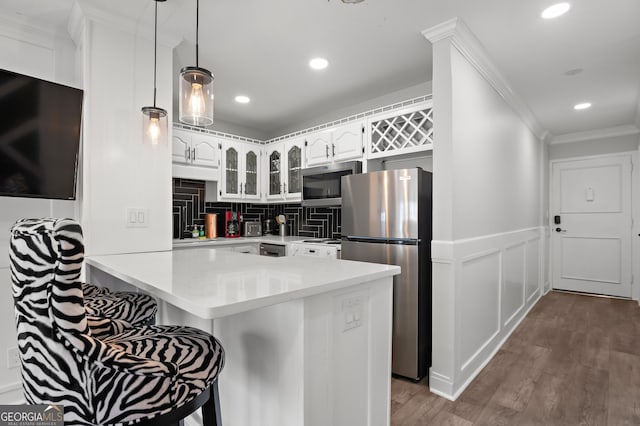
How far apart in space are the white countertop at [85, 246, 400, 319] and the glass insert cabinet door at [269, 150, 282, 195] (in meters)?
2.43

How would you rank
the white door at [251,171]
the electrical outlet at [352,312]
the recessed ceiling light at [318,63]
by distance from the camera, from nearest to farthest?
1. the electrical outlet at [352,312]
2. the recessed ceiling light at [318,63]
3. the white door at [251,171]

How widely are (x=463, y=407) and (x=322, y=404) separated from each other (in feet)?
4.44

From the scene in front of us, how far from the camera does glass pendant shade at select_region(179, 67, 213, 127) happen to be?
144 cm

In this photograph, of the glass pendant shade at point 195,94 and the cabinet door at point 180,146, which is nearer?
the glass pendant shade at point 195,94

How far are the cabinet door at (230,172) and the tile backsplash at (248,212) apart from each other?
33 centimetres

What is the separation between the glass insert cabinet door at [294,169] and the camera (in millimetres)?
3836

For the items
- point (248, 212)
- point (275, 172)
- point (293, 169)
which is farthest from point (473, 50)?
point (248, 212)

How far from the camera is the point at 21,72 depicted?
2.08 m

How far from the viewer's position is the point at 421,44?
2.32 metres

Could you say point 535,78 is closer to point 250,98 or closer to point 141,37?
point 250,98

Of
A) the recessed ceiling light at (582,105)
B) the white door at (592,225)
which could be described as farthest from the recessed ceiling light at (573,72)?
the white door at (592,225)

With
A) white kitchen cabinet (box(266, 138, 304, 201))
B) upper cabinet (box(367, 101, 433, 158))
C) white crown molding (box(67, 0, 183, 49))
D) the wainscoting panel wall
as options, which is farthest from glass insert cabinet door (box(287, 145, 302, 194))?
the wainscoting panel wall

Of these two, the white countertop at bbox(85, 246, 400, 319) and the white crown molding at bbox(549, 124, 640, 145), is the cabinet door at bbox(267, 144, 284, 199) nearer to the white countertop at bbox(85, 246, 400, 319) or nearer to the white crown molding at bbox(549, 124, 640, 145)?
the white countertop at bbox(85, 246, 400, 319)

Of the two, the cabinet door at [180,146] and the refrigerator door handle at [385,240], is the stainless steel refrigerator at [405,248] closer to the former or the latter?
the refrigerator door handle at [385,240]
